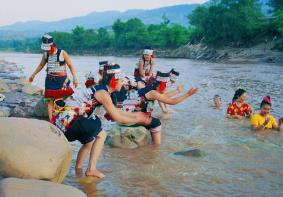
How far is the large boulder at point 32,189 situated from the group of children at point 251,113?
5297mm

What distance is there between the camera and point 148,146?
667 centimetres

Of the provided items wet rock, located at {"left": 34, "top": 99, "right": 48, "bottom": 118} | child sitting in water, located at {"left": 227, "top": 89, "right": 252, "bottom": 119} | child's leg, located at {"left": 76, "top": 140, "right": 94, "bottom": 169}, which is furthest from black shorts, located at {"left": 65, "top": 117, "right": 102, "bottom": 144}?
child sitting in water, located at {"left": 227, "top": 89, "right": 252, "bottom": 119}

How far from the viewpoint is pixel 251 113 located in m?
9.34

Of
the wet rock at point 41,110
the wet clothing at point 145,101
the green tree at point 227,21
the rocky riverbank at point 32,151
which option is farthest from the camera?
the green tree at point 227,21

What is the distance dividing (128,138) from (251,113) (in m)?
3.83

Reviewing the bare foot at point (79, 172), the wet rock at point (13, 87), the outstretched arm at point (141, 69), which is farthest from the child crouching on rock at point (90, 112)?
the wet rock at point (13, 87)

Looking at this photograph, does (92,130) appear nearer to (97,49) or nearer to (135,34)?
(135,34)

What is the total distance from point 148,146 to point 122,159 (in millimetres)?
837

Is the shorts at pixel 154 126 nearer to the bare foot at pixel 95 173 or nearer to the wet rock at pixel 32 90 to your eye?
the bare foot at pixel 95 173

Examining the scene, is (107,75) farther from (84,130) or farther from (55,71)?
(55,71)

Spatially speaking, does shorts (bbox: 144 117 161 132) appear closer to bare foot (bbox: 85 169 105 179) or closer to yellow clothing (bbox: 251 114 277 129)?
bare foot (bbox: 85 169 105 179)

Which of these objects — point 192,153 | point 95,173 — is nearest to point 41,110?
point 192,153

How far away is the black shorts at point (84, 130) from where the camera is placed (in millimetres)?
4801

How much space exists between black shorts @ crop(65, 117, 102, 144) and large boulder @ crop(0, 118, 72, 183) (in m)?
0.24
